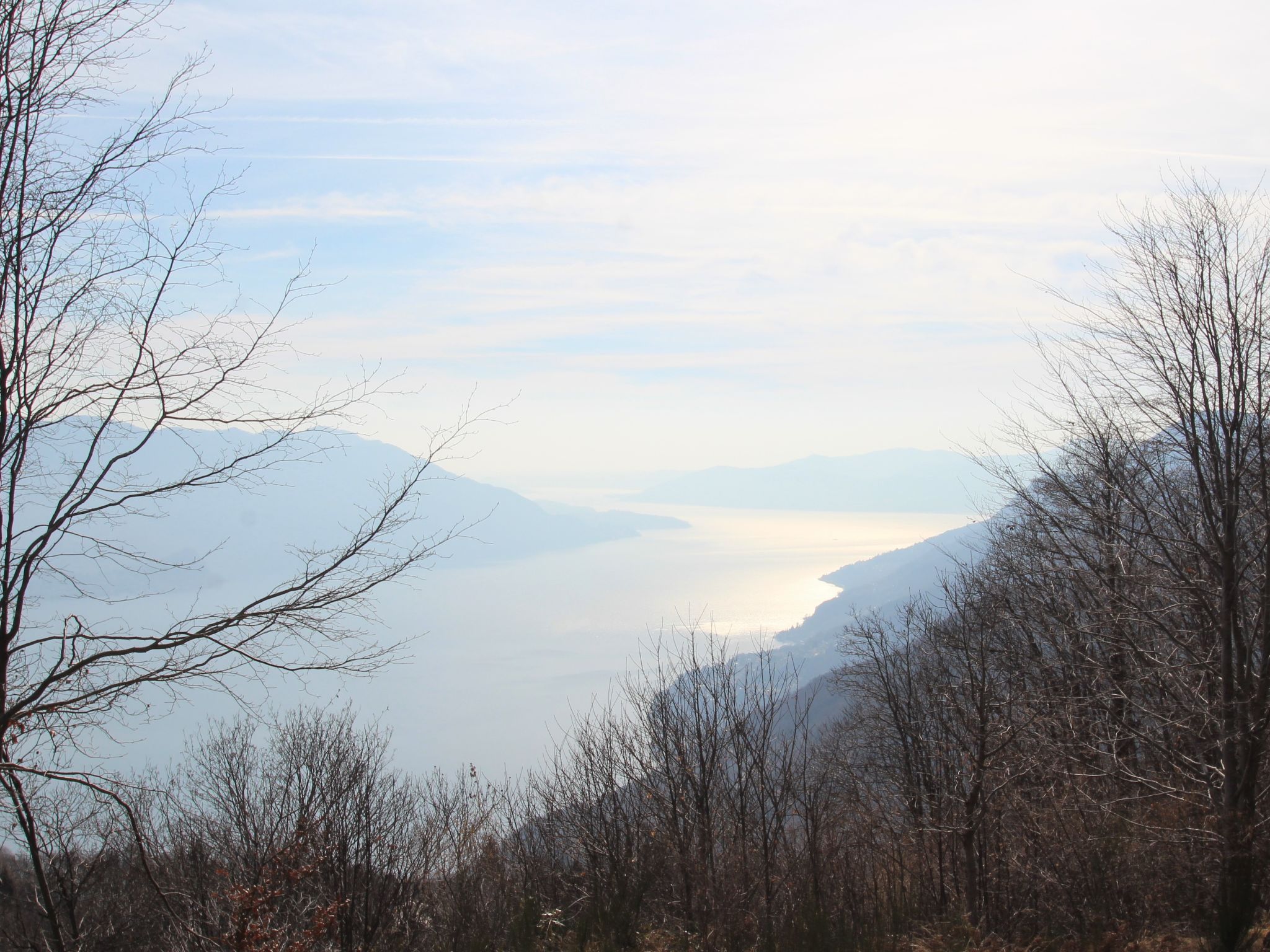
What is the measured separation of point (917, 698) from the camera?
18656mm

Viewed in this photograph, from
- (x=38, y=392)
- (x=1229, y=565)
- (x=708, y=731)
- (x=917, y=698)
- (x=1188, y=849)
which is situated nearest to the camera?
(x=38, y=392)

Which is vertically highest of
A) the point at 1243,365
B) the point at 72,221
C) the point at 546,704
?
the point at 72,221

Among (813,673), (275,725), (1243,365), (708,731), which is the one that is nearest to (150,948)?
(275,725)

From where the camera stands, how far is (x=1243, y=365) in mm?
7652

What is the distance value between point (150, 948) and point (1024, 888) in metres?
13.4

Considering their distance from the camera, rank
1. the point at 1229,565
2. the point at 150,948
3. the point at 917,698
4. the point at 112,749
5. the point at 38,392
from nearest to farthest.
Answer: the point at 38,392 < the point at 1229,565 < the point at 150,948 < the point at 917,698 < the point at 112,749

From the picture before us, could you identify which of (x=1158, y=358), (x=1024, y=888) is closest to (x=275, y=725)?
(x=1024, y=888)

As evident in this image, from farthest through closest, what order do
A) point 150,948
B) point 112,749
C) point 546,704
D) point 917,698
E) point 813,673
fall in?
point 546,704, point 112,749, point 813,673, point 917,698, point 150,948

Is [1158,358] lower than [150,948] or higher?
higher

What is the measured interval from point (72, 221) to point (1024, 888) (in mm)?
10922

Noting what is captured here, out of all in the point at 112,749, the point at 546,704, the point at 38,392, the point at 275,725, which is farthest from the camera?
the point at 546,704

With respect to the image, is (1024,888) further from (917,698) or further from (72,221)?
(72,221)

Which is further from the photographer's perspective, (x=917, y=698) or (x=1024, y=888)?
(x=917, y=698)

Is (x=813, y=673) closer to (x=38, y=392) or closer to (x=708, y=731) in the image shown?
(x=708, y=731)
